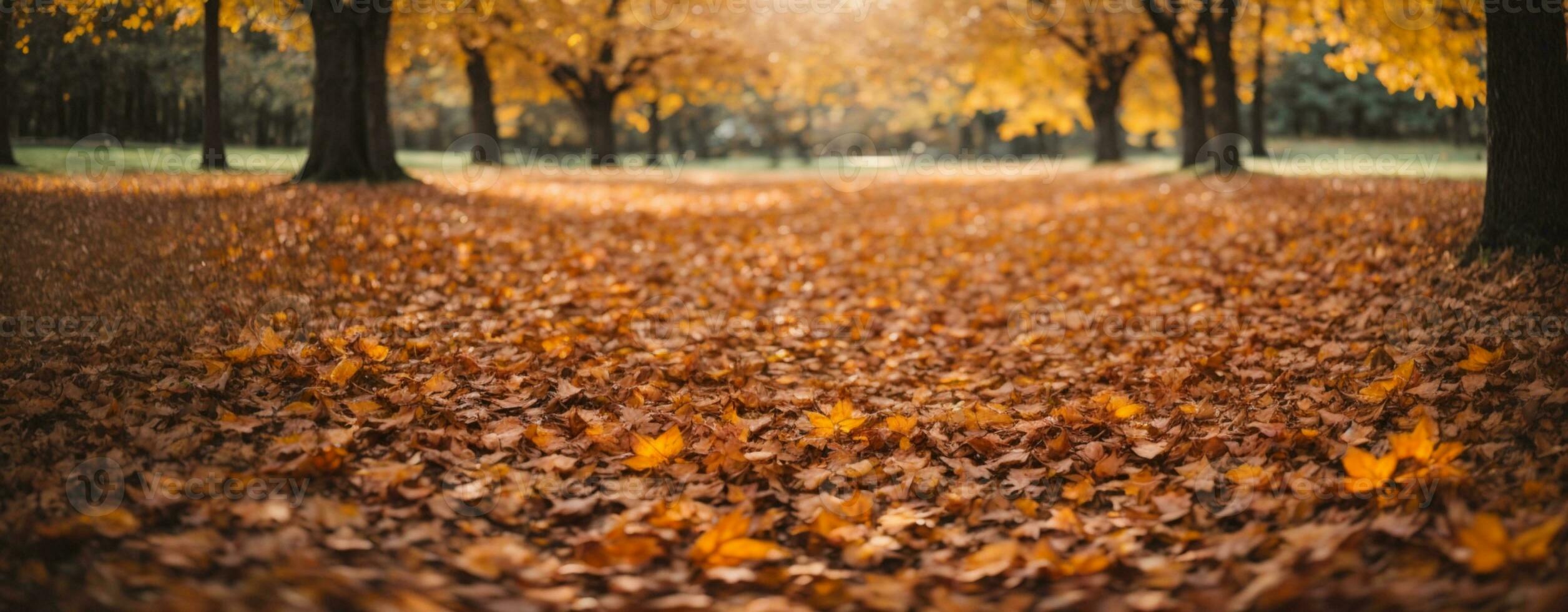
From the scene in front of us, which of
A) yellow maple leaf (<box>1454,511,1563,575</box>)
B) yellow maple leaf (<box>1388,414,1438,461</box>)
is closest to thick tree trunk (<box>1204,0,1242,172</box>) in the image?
yellow maple leaf (<box>1388,414,1438,461</box>)

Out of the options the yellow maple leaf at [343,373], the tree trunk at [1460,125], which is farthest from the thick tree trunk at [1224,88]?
the yellow maple leaf at [343,373]

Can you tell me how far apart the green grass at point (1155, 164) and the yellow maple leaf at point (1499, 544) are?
26.5 ft

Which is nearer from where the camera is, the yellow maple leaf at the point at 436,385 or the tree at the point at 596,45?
the yellow maple leaf at the point at 436,385

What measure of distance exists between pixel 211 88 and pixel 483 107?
14.1 metres

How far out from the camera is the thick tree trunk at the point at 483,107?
2019 centimetres

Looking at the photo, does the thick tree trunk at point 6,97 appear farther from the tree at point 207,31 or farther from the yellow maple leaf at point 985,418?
the yellow maple leaf at point 985,418

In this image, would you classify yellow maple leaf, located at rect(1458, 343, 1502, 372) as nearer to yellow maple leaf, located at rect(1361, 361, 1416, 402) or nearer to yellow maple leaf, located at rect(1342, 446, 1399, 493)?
yellow maple leaf, located at rect(1361, 361, 1416, 402)

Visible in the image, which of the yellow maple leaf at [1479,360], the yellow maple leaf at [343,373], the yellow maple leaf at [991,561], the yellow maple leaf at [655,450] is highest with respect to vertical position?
the yellow maple leaf at [1479,360]

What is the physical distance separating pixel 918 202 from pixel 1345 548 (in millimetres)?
12491

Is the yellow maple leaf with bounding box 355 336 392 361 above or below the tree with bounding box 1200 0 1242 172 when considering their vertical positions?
below

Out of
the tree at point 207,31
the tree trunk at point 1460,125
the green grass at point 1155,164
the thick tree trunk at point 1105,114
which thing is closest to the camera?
the green grass at point 1155,164

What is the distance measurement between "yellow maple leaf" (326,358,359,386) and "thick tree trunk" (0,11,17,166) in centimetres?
379

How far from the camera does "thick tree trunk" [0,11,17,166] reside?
5.73 m

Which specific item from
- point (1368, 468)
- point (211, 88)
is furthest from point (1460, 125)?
point (211, 88)
